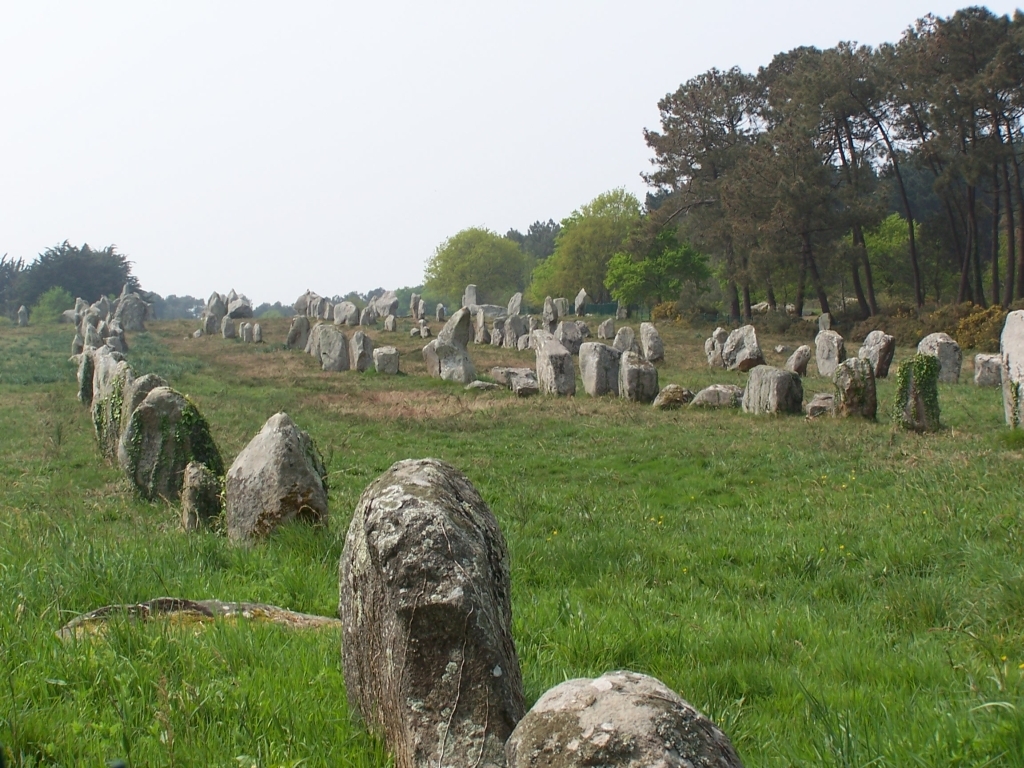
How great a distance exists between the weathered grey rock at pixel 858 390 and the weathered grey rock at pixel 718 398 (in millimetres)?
3324

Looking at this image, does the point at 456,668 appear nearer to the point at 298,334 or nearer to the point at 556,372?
the point at 556,372

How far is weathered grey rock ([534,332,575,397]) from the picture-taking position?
74.5ft

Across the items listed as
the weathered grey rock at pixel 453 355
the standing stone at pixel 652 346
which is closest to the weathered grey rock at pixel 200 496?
the weathered grey rock at pixel 453 355

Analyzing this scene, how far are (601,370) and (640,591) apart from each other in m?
16.4

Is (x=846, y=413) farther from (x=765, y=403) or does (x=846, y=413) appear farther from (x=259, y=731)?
(x=259, y=731)

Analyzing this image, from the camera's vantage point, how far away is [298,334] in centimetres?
4075

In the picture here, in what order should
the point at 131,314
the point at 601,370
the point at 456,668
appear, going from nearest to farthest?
1. the point at 456,668
2. the point at 601,370
3. the point at 131,314

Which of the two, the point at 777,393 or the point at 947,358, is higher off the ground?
the point at 947,358

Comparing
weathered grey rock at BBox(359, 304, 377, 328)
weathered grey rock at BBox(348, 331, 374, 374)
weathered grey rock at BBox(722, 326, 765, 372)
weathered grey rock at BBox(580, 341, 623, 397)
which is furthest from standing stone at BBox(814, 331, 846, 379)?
weathered grey rock at BBox(359, 304, 377, 328)

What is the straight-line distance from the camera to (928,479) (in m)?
9.68

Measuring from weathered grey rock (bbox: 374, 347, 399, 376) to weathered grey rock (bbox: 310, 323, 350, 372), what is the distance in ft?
6.45

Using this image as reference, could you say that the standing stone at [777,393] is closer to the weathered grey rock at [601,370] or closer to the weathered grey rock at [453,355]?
the weathered grey rock at [601,370]

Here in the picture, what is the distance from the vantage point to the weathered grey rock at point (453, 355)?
88.9 feet

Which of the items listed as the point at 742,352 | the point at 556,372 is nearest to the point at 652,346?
the point at 742,352
